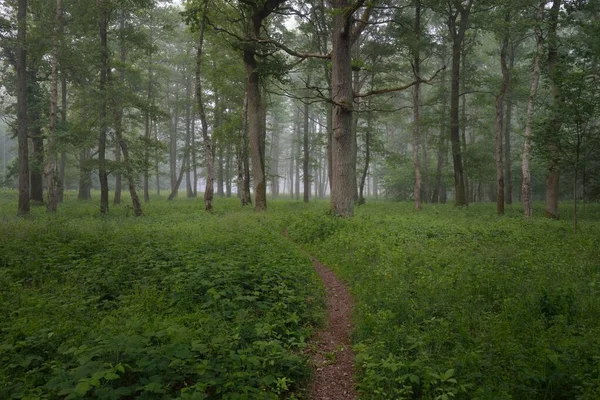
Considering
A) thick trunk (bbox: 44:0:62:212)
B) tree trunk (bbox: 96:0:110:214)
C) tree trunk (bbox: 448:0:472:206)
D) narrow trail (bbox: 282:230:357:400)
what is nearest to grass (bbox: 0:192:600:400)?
narrow trail (bbox: 282:230:357:400)

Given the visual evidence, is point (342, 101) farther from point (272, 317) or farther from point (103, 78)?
point (103, 78)

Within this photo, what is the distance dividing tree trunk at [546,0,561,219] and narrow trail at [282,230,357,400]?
1113 cm

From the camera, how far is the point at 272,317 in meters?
5.21

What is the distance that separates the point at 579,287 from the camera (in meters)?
5.94

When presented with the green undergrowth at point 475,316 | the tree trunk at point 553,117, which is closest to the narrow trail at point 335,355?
the green undergrowth at point 475,316

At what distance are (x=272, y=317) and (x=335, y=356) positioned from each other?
1079 millimetres

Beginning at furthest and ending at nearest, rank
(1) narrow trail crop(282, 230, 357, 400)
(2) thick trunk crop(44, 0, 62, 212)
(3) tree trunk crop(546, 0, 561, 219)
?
(2) thick trunk crop(44, 0, 62, 212) → (3) tree trunk crop(546, 0, 561, 219) → (1) narrow trail crop(282, 230, 357, 400)

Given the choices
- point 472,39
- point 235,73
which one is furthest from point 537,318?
point 472,39

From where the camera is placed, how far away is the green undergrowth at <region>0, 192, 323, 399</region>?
11.0ft

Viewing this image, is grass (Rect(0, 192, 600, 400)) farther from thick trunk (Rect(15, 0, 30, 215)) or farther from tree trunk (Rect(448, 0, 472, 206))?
tree trunk (Rect(448, 0, 472, 206))

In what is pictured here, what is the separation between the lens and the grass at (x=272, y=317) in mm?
3490

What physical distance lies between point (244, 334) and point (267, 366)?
25.4 inches

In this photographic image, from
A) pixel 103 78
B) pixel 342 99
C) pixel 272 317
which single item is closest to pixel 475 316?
pixel 272 317

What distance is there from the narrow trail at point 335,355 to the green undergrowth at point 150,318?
257 millimetres
